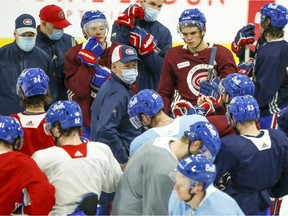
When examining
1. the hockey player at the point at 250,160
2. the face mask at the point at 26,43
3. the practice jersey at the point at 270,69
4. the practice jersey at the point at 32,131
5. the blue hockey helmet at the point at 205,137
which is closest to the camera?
the blue hockey helmet at the point at 205,137

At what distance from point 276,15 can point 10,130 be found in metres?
2.81

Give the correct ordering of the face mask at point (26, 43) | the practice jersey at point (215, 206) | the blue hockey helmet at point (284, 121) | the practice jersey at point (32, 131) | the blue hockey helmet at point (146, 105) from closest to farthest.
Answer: the practice jersey at point (215, 206) < the blue hockey helmet at point (146, 105) < the practice jersey at point (32, 131) < the blue hockey helmet at point (284, 121) < the face mask at point (26, 43)

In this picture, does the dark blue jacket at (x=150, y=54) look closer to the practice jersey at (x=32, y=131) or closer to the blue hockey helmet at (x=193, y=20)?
the blue hockey helmet at (x=193, y=20)

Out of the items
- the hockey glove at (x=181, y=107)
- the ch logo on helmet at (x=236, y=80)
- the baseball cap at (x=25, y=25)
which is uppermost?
the baseball cap at (x=25, y=25)

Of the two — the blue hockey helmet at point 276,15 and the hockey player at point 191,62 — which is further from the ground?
the blue hockey helmet at point 276,15

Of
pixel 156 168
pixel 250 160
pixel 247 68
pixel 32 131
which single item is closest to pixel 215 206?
pixel 156 168

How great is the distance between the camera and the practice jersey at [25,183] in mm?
5141

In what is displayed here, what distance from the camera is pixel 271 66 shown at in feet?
23.9

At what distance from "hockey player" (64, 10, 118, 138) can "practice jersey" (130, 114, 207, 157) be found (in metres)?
1.68

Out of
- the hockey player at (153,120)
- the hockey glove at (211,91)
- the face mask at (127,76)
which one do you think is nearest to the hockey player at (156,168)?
the hockey player at (153,120)

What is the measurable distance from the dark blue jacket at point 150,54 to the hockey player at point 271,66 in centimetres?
95

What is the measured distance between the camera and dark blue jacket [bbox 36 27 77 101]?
7.98 metres

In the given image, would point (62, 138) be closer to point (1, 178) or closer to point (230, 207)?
point (1, 178)

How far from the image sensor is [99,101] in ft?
21.9
